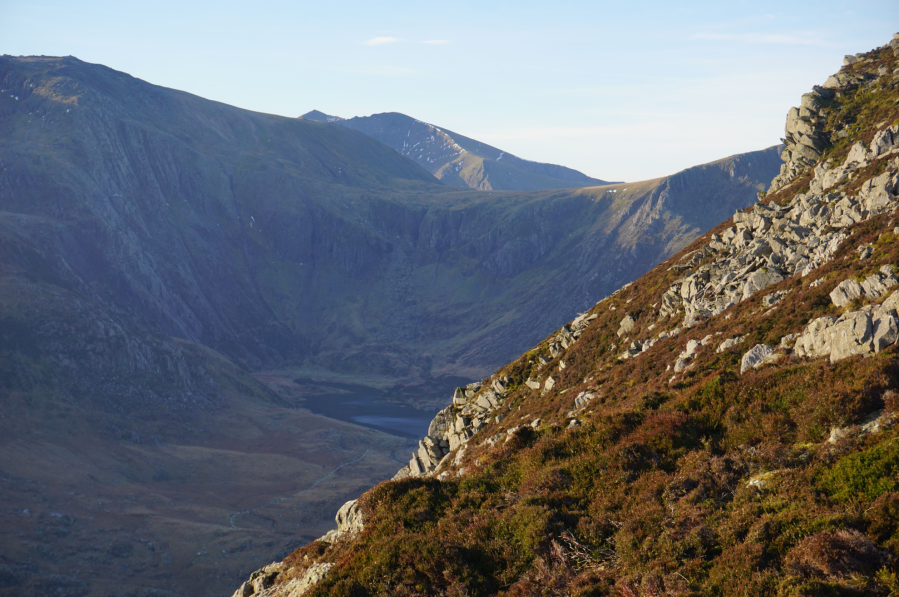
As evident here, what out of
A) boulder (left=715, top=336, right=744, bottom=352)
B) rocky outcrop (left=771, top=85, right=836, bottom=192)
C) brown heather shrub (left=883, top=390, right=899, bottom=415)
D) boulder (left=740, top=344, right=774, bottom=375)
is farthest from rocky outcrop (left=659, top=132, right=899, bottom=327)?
brown heather shrub (left=883, top=390, right=899, bottom=415)

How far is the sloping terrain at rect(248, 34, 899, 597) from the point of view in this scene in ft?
37.0

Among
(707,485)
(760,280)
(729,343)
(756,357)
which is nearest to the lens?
(707,485)

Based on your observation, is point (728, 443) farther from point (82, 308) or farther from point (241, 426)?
point (82, 308)

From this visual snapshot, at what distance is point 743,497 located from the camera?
13047mm

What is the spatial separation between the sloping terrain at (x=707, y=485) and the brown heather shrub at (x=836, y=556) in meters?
0.03

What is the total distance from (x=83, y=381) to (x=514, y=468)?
141481 mm

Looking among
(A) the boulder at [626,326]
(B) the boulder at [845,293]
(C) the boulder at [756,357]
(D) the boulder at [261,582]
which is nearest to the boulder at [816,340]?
(C) the boulder at [756,357]

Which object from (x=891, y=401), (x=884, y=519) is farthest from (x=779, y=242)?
(x=884, y=519)

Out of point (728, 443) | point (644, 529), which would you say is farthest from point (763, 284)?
point (644, 529)

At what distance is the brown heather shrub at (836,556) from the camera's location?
1005 cm

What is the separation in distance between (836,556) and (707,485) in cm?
382

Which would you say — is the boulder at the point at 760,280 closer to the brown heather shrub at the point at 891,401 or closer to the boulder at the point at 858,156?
the boulder at the point at 858,156

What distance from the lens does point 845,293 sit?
23.2 metres

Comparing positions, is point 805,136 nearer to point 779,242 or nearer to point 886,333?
point 779,242
